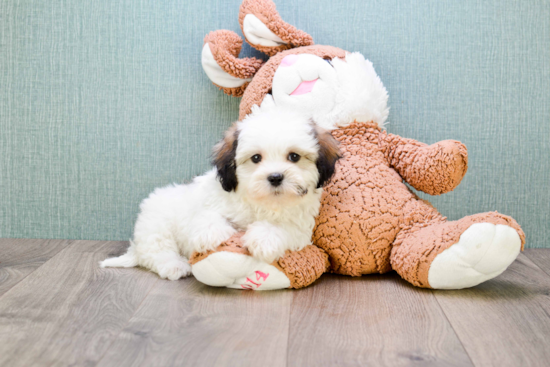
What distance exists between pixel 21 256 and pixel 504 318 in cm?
176

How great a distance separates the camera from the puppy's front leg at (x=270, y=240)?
1.45 m

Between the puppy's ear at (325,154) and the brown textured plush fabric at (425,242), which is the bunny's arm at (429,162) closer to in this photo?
the brown textured plush fabric at (425,242)

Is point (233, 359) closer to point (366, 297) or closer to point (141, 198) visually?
point (366, 297)

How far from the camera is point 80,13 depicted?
207cm

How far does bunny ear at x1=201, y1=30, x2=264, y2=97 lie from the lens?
1873 millimetres

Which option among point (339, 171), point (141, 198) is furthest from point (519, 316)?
point (141, 198)

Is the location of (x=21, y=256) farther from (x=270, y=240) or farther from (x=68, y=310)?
(x=270, y=240)

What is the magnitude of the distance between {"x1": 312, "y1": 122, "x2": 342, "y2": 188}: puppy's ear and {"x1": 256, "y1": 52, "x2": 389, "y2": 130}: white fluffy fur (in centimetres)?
21

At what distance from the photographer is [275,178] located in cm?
140

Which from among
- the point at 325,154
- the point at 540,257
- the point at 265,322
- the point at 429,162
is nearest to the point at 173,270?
the point at 265,322

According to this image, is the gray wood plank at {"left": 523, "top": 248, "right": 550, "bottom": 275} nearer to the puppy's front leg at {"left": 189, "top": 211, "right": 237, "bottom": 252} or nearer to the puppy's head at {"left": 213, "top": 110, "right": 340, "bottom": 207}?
the puppy's head at {"left": 213, "top": 110, "right": 340, "bottom": 207}

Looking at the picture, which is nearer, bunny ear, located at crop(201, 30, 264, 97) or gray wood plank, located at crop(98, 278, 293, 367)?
gray wood plank, located at crop(98, 278, 293, 367)

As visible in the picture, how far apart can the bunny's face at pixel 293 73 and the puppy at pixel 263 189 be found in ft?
0.69

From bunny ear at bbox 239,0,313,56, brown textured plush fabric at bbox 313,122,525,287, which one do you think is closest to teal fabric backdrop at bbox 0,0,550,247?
bunny ear at bbox 239,0,313,56
